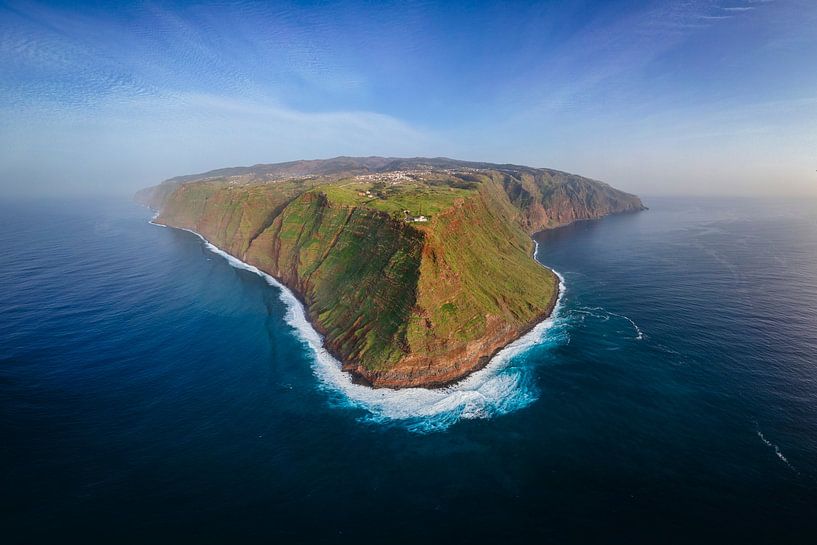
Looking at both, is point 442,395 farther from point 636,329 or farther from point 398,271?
point 636,329

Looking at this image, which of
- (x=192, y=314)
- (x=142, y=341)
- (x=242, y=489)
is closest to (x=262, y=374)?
(x=242, y=489)

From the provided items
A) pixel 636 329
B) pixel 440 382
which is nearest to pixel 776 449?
pixel 636 329

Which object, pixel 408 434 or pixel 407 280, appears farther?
pixel 407 280

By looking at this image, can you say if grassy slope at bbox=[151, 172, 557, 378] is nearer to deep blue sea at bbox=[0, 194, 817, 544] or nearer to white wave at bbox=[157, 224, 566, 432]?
white wave at bbox=[157, 224, 566, 432]

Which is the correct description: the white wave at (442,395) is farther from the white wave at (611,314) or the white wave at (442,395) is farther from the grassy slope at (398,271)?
the white wave at (611,314)

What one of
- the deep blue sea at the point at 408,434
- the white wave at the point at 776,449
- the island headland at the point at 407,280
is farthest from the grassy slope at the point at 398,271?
the white wave at the point at 776,449
